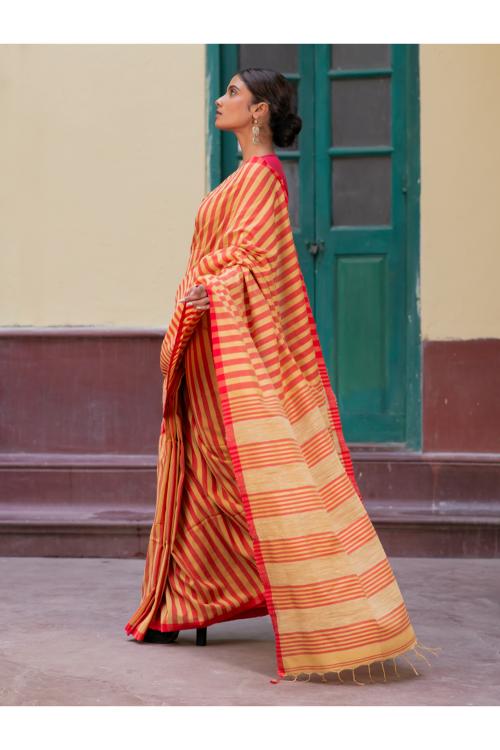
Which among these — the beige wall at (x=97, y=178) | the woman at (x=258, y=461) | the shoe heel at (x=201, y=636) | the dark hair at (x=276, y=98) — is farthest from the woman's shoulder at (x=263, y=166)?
the beige wall at (x=97, y=178)

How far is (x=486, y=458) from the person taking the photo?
6488 millimetres

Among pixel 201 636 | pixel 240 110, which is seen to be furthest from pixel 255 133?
pixel 201 636

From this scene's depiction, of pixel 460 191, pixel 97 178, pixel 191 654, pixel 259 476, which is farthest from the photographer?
pixel 97 178

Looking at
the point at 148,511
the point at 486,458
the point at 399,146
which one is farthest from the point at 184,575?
the point at 399,146

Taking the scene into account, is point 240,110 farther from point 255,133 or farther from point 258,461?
point 258,461

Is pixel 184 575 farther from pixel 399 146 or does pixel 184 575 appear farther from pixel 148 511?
pixel 399 146

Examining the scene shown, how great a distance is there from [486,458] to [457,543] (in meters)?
0.54

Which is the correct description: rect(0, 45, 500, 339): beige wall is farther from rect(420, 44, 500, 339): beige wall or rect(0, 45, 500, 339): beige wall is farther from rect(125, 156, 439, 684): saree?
rect(125, 156, 439, 684): saree

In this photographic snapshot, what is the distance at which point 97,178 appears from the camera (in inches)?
268

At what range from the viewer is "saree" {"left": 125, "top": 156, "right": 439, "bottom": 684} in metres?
3.67

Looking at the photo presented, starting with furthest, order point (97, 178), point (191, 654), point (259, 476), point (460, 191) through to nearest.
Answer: point (97, 178) < point (460, 191) < point (191, 654) < point (259, 476)

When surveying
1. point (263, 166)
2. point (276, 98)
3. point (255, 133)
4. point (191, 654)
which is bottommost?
point (191, 654)

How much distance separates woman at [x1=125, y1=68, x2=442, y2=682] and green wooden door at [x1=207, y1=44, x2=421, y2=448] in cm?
264

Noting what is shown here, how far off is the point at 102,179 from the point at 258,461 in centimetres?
346
